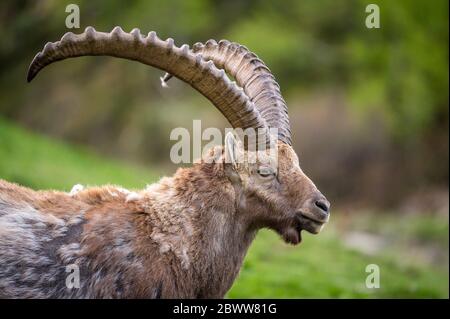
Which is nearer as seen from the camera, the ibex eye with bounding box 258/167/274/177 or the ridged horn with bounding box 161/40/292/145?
the ibex eye with bounding box 258/167/274/177

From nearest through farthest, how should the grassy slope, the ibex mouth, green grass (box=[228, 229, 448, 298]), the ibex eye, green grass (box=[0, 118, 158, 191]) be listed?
the ibex mouth
the ibex eye
green grass (box=[228, 229, 448, 298])
the grassy slope
green grass (box=[0, 118, 158, 191])

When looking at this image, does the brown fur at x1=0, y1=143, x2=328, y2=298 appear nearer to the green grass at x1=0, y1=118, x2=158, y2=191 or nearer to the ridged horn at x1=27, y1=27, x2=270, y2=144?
the ridged horn at x1=27, y1=27, x2=270, y2=144

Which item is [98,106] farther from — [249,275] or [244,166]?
[244,166]

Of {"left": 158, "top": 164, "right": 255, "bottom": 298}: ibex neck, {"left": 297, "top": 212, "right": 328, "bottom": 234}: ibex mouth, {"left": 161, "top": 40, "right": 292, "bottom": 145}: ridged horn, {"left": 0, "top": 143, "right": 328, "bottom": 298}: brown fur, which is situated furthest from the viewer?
{"left": 161, "top": 40, "right": 292, "bottom": 145}: ridged horn

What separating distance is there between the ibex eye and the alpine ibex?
0.03 feet

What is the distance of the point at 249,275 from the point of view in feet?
37.6

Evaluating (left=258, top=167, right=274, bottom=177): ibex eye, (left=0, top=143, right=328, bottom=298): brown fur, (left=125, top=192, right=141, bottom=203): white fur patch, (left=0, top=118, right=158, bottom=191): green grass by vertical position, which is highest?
(left=0, top=118, right=158, bottom=191): green grass

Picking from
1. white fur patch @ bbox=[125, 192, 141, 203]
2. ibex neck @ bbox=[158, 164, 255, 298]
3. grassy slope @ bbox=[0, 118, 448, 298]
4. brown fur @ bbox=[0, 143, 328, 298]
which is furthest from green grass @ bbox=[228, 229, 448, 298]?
white fur patch @ bbox=[125, 192, 141, 203]

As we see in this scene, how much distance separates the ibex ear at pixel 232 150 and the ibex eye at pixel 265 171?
0.83 ft

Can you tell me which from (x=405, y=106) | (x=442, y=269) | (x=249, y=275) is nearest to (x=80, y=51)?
(x=249, y=275)

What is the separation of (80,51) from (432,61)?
22751 millimetres

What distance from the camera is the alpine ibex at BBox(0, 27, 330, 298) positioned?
6340 millimetres

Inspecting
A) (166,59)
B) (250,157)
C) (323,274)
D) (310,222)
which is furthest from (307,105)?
(166,59)

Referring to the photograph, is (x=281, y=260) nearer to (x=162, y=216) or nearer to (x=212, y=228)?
(x=212, y=228)
